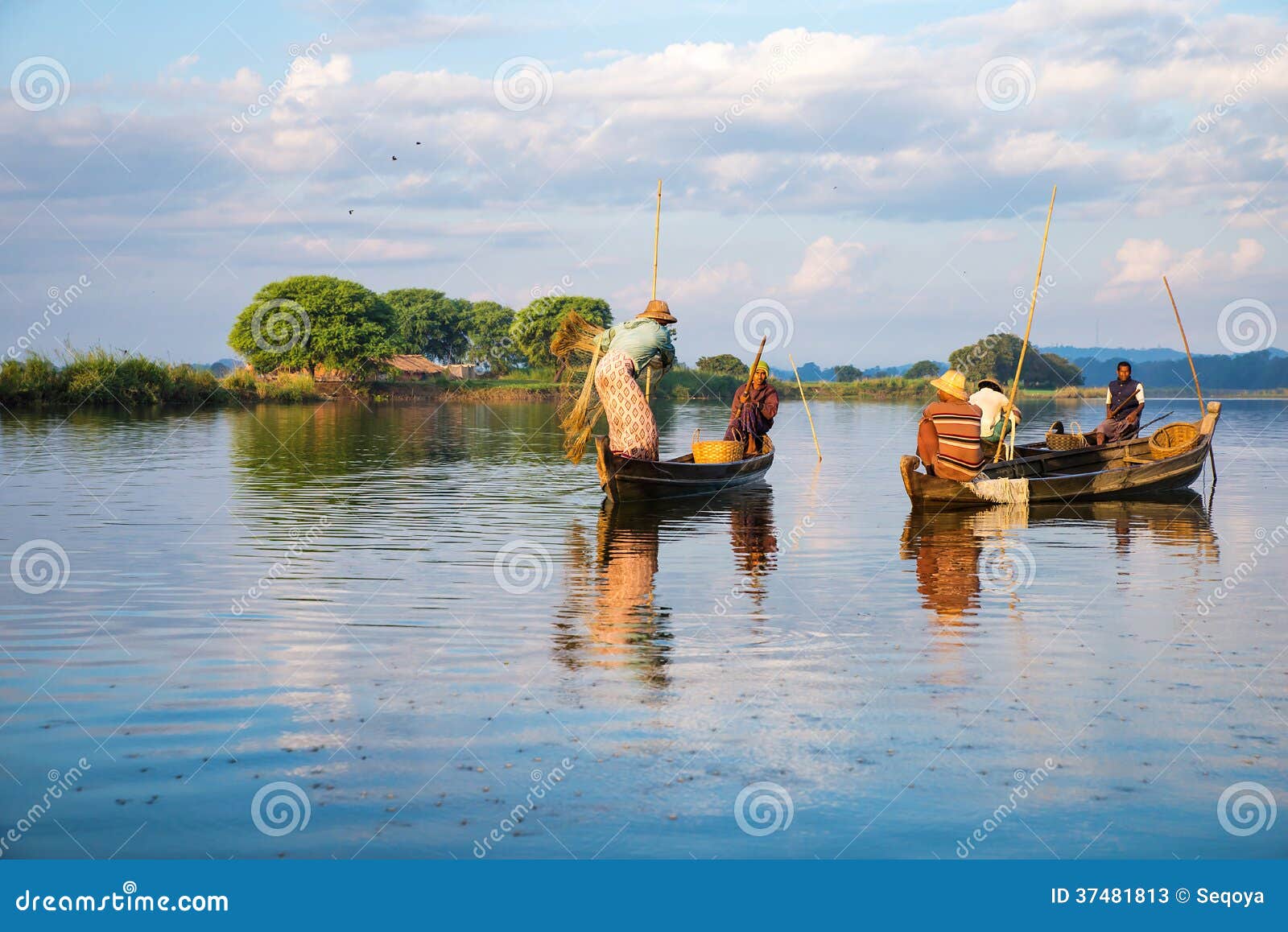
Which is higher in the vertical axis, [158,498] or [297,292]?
[297,292]

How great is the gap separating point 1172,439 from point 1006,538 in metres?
6.97

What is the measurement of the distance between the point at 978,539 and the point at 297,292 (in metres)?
70.0

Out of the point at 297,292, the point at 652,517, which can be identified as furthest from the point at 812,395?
the point at 652,517

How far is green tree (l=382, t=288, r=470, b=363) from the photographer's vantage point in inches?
4173

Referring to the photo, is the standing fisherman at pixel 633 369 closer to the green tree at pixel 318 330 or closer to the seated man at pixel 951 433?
the seated man at pixel 951 433

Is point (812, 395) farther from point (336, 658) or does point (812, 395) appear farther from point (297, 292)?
point (336, 658)

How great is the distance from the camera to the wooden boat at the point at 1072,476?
17547 mm

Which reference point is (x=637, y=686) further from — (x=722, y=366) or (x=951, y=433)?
(x=722, y=366)

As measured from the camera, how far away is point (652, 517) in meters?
17.2

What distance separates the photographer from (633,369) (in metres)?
17.3

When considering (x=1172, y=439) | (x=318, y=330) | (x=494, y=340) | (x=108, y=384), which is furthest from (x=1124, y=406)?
(x=494, y=340)

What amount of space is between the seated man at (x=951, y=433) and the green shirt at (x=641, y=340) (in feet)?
11.9

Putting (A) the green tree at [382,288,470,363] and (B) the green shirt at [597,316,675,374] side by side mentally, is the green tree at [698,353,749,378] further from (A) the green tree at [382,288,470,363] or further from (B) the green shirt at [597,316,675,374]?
(B) the green shirt at [597,316,675,374]

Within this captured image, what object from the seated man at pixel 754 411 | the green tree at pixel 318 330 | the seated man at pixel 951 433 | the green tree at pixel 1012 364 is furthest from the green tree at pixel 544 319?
the seated man at pixel 951 433
